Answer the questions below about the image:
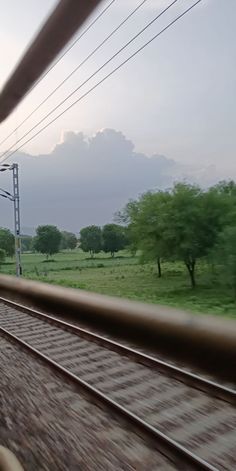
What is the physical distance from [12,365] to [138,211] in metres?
29.4

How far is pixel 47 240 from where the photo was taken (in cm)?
4528

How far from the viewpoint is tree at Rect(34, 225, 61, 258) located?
44.4m

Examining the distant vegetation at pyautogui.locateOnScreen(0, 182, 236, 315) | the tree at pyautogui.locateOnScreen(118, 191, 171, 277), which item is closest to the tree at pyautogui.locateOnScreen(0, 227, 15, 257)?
the distant vegetation at pyautogui.locateOnScreen(0, 182, 236, 315)

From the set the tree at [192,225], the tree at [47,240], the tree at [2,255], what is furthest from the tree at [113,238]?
the tree at [2,255]

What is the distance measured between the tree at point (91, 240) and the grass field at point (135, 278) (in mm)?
1630

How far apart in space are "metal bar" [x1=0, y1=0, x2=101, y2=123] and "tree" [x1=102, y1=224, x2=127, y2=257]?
36.0 metres

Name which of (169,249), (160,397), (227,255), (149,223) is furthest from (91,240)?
(160,397)

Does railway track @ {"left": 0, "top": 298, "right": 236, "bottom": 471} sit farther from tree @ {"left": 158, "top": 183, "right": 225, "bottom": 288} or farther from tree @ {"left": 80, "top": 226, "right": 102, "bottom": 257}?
tree @ {"left": 80, "top": 226, "right": 102, "bottom": 257}

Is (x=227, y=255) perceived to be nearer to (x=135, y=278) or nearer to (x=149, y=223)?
(x=149, y=223)

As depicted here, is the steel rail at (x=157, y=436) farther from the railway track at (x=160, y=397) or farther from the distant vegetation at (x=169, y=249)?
the distant vegetation at (x=169, y=249)

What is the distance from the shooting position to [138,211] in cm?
3519

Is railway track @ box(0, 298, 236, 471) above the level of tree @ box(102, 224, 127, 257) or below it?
below

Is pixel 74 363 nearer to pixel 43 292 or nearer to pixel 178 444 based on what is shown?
pixel 178 444

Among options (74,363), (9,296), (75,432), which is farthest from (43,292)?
(74,363)
